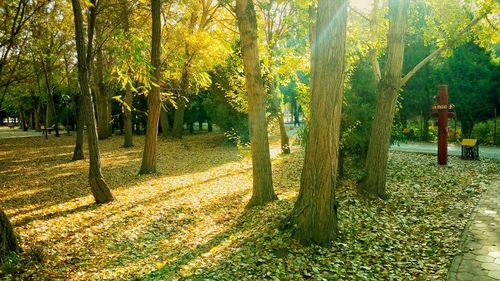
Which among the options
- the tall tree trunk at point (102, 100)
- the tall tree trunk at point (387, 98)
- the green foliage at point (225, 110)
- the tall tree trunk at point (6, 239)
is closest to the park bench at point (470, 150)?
the tall tree trunk at point (387, 98)

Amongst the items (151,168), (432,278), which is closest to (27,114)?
(151,168)

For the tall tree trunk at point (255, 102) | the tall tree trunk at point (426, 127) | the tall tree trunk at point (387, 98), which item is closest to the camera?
the tall tree trunk at point (255, 102)

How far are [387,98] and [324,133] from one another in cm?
388

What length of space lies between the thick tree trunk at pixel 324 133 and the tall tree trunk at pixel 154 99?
7.07 m

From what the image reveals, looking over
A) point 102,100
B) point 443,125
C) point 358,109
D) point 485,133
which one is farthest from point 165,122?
point 485,133

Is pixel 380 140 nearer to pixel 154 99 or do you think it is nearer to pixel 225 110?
Result: pixel 154 99

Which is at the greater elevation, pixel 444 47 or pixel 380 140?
pixel 444 47

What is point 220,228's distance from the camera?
7.83 metres

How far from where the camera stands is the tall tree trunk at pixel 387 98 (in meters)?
8.75

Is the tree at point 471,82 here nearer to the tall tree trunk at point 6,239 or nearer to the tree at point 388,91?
the tree at point 388,91

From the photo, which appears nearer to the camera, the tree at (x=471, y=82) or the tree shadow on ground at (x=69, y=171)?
the tree shadow on ground at (x=69, y=171)

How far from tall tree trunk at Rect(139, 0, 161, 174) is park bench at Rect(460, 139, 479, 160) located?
12643 millimetres

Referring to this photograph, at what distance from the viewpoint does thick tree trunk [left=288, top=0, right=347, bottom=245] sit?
5832mm

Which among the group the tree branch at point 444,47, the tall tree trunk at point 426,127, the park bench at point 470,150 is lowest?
the park bench at point 470,150
